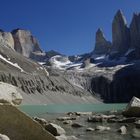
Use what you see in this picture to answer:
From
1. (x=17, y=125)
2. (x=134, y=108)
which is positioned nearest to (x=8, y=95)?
(x=17, y=125)

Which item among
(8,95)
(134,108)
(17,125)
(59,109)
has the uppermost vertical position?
(59,109)

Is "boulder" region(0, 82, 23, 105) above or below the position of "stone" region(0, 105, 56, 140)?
above

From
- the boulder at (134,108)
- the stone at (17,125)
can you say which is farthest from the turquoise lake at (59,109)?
the stone at (17,125)

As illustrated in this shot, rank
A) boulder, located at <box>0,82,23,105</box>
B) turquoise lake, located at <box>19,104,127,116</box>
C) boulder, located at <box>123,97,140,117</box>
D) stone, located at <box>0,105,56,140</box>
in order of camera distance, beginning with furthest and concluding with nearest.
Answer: turquoise lake, located at <box>19,104,127,116</box>, boulder, located at <box>123,97,140,117</box>, boulder, located at <box>0,82,23,105</box>, stone, located at <box>0,105,56,140</box>

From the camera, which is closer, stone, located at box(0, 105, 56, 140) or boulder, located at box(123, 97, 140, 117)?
stone, located at box(0, 105, 56, 140)

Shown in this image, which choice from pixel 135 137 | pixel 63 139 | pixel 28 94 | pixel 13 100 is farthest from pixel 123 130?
pixel 28 94

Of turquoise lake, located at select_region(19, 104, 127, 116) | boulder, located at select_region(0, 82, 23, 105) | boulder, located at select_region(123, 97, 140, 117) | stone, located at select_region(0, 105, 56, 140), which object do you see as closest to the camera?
stone, located at select_region(0, 105, 56, 140)

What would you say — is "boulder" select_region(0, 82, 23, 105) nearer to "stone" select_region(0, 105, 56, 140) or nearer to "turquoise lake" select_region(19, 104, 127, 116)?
"stone" select_region(0, 105, 56, 140)

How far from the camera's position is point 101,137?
79.0ft

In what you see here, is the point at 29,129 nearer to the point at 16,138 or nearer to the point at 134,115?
the point at 16,138

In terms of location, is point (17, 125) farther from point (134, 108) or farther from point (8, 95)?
point (134, 108)

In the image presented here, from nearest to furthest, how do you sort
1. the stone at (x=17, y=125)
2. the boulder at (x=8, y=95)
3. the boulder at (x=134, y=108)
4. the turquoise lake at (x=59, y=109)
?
1. the stone at (x=17, y=125)
2. the boulder at (x=8, y=95)
3. the boulder at (x=134, y=108)
4. the turquoise lake at (x=59, y=109)

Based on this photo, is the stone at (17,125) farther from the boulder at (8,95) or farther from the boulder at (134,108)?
the boulder at (134,108)

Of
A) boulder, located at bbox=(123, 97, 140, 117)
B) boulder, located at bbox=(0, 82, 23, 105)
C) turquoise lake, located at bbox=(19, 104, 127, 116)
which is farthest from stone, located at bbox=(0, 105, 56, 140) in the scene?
turquoise lake, located at bbox=(19, 104, 127, 116)
